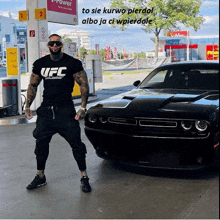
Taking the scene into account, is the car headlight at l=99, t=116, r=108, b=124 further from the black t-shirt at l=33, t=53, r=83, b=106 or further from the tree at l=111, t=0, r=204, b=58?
the tree at l=111, t=0, r=204, b=58

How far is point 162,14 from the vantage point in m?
48.2

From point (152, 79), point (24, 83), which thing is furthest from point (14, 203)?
point (24, 83)

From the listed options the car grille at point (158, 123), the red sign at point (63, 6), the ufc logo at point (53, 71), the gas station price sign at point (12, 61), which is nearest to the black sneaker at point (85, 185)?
the car grille at point (158, 123)

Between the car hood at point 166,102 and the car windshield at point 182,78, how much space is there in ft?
0.65

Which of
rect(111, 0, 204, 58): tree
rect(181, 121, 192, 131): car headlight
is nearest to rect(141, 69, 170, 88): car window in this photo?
rect(181, 121, 192, 131): car headlight

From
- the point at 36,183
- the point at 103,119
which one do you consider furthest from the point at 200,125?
the point at 36,183

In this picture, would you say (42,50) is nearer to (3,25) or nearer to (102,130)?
(102,130)

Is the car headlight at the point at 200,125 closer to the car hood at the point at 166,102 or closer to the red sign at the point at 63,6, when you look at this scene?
the car hood at the point at 166,102

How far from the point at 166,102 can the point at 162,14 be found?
44.8 m

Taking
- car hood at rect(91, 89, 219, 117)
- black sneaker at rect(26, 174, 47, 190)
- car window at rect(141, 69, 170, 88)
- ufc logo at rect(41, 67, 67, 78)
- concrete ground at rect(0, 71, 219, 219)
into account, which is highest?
ufc logo at rect(41, 67, 67, 78)

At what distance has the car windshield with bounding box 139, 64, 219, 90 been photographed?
5509mm

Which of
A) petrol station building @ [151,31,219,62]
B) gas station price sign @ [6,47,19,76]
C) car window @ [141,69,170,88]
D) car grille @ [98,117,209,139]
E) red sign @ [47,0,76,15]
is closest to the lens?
car grille @ [98,117,209,139]

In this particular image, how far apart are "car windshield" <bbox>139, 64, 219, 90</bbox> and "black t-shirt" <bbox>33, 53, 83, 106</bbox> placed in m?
1.62

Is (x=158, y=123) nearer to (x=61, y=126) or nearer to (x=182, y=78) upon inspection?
(x=61, y=126)
